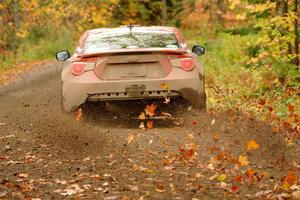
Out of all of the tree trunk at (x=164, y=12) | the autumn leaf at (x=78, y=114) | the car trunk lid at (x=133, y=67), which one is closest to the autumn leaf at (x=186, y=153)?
the car trunk lid at (x=133, y=67)

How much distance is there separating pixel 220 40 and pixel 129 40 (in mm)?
19154

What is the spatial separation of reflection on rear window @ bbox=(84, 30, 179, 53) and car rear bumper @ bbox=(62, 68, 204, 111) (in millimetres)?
541

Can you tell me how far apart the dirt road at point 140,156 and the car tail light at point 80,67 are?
78cm

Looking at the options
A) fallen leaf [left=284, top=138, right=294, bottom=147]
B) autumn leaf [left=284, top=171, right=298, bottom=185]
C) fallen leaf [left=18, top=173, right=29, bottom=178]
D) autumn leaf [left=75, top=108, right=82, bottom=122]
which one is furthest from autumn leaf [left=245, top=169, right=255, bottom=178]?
autumn leaf [left=75, top=108, right=82, bottom=122]

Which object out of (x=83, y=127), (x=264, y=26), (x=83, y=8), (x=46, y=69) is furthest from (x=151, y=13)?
(x=83, y=127)

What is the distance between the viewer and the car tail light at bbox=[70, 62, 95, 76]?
30.6ft

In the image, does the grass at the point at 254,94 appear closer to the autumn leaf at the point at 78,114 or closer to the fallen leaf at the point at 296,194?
the autumn leaf at the point at 78,114

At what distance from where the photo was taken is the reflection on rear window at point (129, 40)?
9625 millimetres

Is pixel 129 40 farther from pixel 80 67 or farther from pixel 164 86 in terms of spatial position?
pixel 164 86

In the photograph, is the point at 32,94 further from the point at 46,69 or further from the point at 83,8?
the point at 83,8

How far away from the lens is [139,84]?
9.20m

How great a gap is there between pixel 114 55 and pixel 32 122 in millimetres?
2426

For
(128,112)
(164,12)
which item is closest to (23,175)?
(128,112)

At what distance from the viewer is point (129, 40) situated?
988 cm
